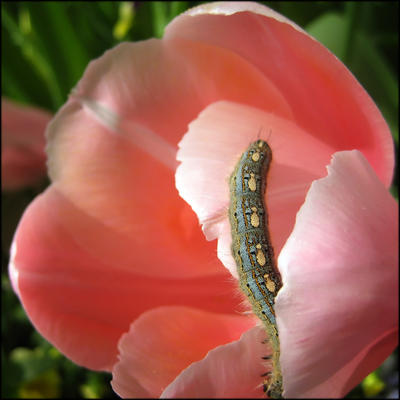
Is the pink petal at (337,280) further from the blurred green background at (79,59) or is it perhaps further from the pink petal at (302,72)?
the blurred green background at (79,59)

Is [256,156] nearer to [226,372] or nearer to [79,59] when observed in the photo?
[226,372]

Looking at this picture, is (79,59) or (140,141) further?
(79,59)

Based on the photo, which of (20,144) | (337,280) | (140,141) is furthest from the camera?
(20,144)

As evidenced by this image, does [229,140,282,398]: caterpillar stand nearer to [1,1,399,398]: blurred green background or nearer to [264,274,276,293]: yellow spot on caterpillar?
[264,274,276,293]: yellow spot on caterpillar

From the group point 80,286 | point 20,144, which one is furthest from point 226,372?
point 20,144

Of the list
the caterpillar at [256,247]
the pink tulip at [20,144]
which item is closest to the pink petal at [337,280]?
the caterpillar at [256,247]

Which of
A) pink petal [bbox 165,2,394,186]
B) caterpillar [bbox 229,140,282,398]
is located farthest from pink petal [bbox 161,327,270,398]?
pink petal [bbox 165,2,394,186]
